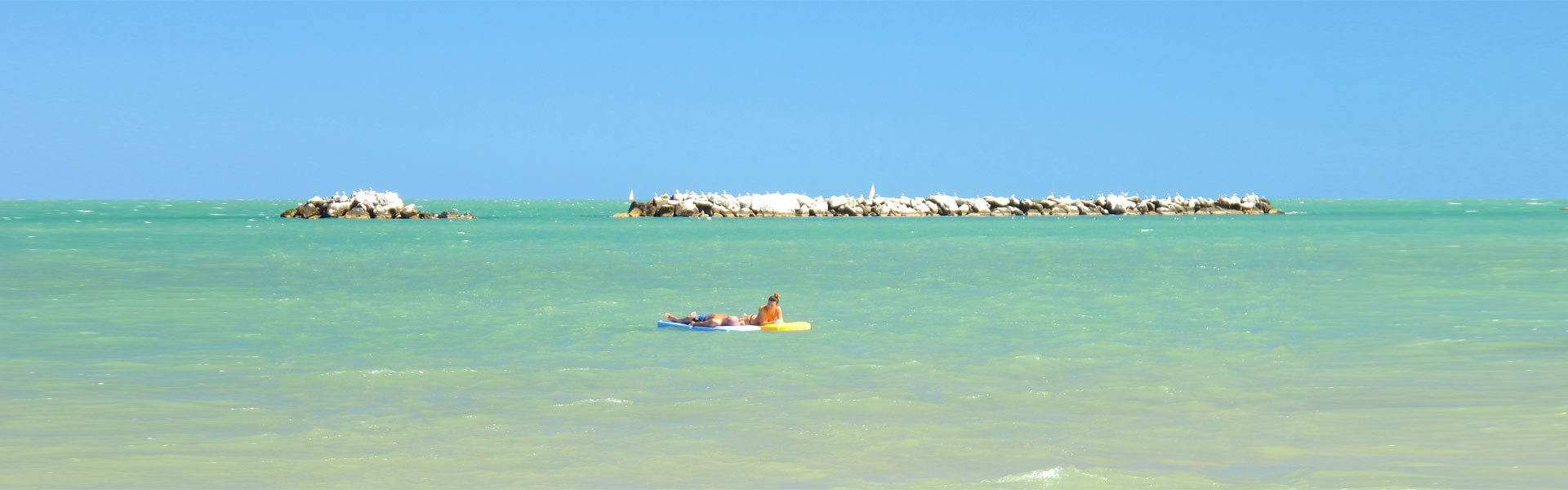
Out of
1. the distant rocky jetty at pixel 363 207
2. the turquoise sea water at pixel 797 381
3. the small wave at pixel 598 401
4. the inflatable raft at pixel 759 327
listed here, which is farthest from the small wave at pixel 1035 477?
the distant rocky jetty at pixel 363 207

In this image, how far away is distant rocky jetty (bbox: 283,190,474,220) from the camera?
3462 inches

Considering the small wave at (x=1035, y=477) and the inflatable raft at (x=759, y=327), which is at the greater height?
the inflatable raft at (x=759, y=327)

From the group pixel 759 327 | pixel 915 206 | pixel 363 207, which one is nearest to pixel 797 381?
pixel 759 327

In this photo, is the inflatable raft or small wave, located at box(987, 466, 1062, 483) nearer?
small wave, located at box(987, 466, 1062, 483)

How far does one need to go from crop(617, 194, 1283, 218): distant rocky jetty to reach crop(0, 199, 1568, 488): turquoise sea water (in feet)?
215

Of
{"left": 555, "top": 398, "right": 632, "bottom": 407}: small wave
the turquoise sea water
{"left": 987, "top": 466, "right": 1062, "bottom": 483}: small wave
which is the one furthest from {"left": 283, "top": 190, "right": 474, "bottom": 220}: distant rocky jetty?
{"left": 987, "top": 466, "right": 1062, "bottom": 483}: small wave

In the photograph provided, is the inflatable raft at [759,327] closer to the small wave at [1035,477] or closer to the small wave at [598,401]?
the small wave at [598,401]

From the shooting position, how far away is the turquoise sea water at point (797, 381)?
9.74m

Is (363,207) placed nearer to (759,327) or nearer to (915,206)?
(915,206)

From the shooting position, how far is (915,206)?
102m

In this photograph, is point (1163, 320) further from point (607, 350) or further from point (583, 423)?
point (583, 423)

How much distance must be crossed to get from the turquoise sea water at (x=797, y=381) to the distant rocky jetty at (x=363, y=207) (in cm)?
5638

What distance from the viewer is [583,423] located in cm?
1145

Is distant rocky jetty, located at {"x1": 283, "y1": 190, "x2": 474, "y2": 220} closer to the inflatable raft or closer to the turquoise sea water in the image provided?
the turquoise sea water
